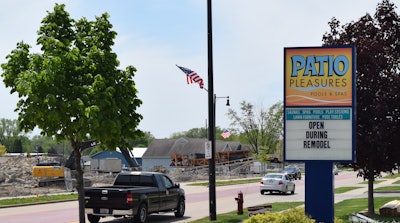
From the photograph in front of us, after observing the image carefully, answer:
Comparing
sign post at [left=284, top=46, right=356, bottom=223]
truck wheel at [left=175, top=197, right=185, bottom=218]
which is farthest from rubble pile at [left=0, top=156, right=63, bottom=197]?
sign post at [left=284, top=46, right=356, bottom=223]

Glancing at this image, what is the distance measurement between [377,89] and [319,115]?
5.68 m

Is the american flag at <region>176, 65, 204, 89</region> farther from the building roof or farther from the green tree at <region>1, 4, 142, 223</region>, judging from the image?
the building roof

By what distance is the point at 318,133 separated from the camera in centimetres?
1542

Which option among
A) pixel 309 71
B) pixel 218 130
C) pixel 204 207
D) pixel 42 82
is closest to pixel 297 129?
pixel 309 71

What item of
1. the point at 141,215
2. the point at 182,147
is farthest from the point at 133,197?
the point at 182,147

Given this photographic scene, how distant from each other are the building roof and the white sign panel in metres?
89.9

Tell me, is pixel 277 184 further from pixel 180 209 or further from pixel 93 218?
pixel 93 218

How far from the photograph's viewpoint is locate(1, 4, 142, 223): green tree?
1627 cm

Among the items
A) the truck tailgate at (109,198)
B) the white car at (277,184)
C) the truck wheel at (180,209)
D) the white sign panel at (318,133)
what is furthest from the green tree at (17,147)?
the white sign panel at (318,133)

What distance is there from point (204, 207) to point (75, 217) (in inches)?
294

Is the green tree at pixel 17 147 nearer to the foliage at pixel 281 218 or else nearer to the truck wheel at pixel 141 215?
the truck wheel at pixel 141 215

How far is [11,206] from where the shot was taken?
3238 cm

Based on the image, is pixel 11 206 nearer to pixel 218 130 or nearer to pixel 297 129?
pixel 297 129

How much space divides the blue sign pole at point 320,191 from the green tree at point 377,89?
476 cm
